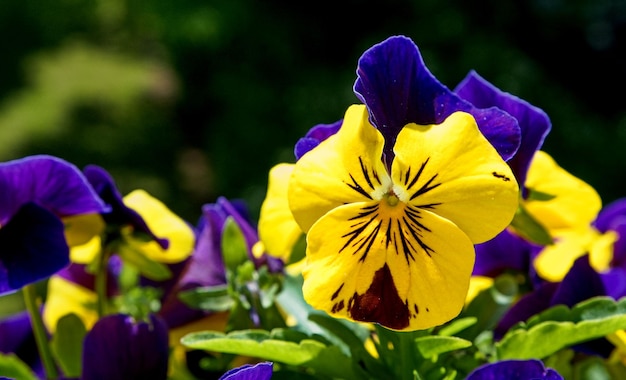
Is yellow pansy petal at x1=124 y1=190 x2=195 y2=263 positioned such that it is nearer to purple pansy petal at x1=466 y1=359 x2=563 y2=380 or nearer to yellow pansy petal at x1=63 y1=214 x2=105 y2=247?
yellow pansy petal at x1=63 y1=214 x2=105 y2=247

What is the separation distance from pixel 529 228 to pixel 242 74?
408cm

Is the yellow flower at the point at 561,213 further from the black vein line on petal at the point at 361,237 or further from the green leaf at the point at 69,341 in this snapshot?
the green leaf at the point at 69,341

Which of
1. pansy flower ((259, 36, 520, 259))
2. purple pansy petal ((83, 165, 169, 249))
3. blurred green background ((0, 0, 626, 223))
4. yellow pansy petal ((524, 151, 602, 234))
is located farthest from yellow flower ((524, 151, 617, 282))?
blurred green background ((0, 0, 626, 223))

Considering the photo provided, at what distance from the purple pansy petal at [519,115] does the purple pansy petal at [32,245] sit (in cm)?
21

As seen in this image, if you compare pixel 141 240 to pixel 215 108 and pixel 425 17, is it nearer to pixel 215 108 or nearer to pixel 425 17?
pixel 425 17

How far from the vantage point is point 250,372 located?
337mm

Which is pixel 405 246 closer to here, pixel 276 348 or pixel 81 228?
pixel 276 348

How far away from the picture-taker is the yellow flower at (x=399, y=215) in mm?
361

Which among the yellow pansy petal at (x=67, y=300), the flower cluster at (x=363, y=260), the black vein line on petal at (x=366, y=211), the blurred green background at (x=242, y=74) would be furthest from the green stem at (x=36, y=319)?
the blurred green background at (x=242, y=74)

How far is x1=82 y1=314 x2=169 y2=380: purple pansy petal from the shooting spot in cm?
47

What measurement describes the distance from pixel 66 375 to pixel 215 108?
4530 millimetres

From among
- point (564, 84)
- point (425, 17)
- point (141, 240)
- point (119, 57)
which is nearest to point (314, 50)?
point (425, 17)

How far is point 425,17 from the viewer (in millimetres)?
3797

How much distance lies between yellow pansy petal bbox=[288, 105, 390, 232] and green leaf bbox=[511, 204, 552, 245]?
0.13 metres
